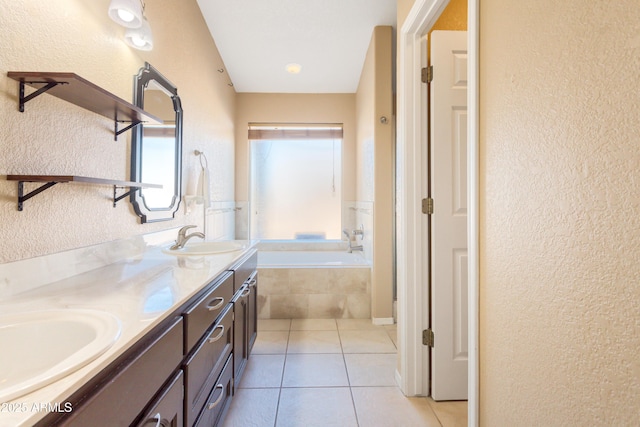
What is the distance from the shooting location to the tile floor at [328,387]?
149cm

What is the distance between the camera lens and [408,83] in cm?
164

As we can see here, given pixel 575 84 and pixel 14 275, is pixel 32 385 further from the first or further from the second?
pixel 575 84

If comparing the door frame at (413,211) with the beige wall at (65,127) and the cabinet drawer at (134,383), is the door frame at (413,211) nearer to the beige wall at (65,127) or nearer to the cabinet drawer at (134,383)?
the cabinet drawer at (134,383)

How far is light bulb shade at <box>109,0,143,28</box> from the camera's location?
118 centimetres

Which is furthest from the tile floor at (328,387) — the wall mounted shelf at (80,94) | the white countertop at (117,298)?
the wall mounted shelf at (80,94)

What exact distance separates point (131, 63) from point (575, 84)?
180 centimetres

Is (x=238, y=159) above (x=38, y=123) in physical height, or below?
above

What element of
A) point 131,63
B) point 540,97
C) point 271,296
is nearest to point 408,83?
point 540,97

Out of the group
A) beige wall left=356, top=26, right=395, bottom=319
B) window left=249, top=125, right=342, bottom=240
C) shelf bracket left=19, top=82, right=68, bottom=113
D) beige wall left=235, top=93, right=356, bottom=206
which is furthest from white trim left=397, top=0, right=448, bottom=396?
window left=249, top=125, right=342, bottom=240

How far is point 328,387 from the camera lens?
5.73 ft

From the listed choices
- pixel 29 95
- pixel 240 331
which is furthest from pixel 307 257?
A: pixel 29 95

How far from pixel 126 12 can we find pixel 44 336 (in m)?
1.28

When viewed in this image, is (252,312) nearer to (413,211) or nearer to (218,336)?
(218,336)

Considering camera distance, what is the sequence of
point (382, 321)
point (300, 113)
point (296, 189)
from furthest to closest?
point (296, 189) < point (300, 113) < point (382, 321)
